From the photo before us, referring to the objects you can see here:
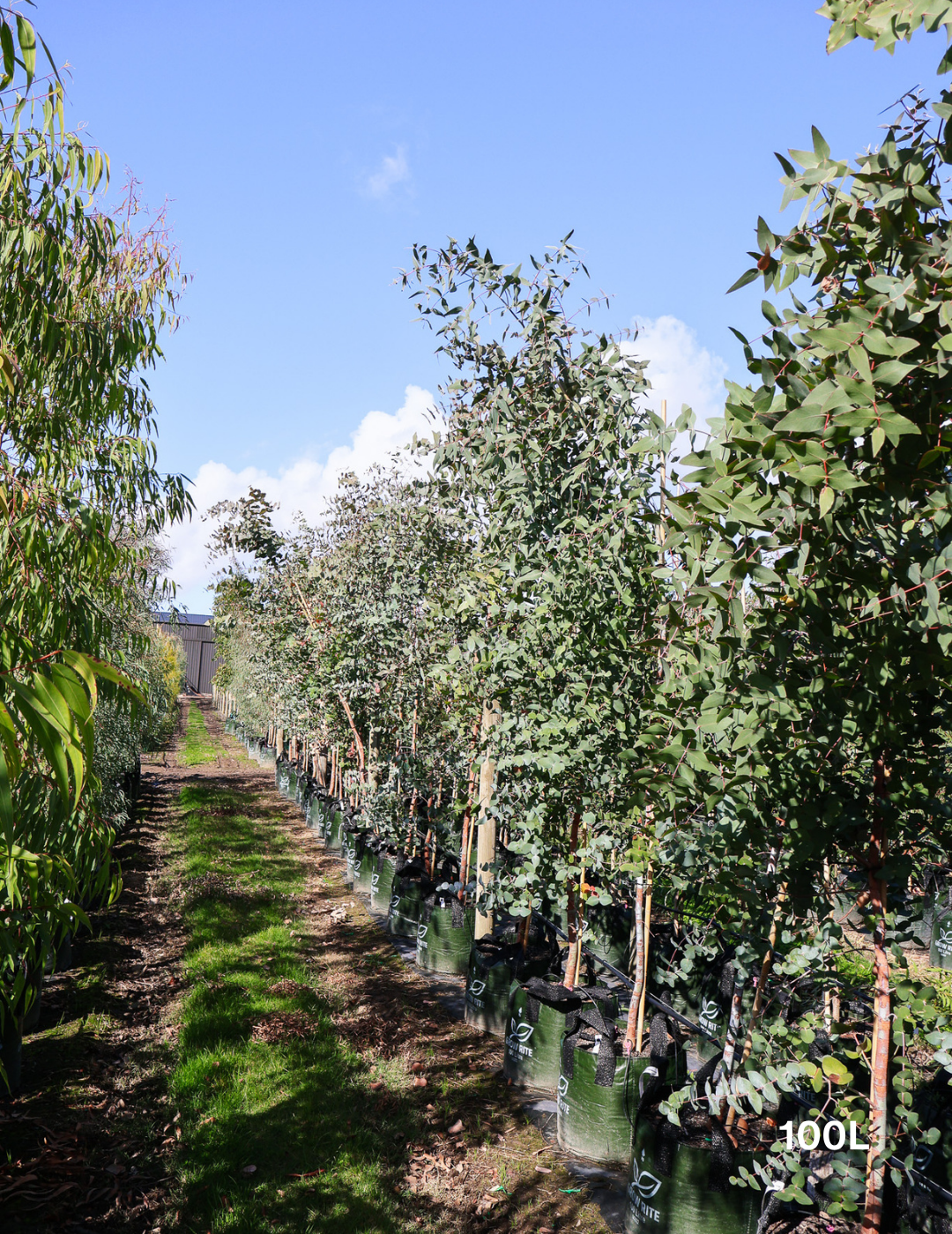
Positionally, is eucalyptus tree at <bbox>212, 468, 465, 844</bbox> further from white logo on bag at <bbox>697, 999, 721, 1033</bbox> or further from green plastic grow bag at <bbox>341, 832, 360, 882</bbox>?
white logo on bag at <bbox>697, 999, 721, 1033</bbox>

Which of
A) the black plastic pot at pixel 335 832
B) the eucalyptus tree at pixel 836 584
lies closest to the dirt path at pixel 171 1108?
the eucalyptus tree at pixel 836 584

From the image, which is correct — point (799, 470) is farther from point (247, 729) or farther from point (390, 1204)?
point (247, 729)

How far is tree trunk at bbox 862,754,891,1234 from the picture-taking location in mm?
2240

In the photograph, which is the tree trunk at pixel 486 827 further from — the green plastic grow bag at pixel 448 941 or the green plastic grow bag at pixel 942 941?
the green plastic grow bag at pixel 942 941

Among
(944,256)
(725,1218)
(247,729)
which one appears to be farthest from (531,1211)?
(247,729)

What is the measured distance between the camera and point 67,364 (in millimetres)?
3984

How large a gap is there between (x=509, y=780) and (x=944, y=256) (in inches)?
157

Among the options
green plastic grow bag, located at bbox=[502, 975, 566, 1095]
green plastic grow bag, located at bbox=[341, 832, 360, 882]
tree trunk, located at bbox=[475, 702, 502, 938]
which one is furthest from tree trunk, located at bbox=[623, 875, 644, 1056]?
green plastic grow bag, located at bbox=[341, 832, 360, 882]

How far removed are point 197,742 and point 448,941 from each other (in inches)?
920

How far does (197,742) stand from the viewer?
2798cm

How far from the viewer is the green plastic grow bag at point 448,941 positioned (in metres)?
6.38

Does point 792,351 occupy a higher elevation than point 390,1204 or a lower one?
higher

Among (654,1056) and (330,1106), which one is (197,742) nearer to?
(330,1106)

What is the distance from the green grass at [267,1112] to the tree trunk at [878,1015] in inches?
78.5
